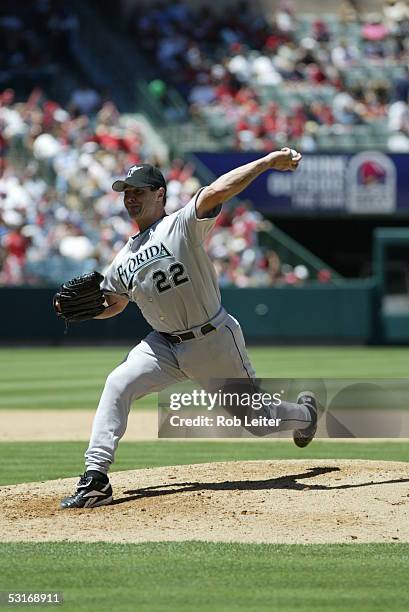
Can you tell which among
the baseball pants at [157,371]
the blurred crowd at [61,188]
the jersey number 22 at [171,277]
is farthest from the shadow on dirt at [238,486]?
the blurred crowd at [61,188]

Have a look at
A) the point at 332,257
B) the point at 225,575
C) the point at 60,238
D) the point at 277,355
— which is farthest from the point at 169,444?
the point at 332,257

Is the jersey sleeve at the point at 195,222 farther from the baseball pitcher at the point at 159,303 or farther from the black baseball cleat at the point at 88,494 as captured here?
the black baseball cleat at the point at 88,494

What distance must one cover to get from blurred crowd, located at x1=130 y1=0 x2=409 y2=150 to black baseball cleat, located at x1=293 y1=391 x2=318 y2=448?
18.9 meters

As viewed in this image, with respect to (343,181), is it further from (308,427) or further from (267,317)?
(308,427)

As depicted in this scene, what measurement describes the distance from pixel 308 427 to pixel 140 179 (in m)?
1.90

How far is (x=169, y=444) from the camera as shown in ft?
36.7

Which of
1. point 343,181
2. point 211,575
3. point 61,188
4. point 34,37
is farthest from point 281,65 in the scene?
point 211,575

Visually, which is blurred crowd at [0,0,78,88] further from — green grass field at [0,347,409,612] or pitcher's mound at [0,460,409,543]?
pitcher's mound at [0,460,409,543]

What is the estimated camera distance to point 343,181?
26.7 m

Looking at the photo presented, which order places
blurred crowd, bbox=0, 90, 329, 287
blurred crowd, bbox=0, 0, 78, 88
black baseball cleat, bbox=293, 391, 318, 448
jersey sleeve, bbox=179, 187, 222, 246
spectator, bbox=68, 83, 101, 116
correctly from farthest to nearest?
blurred crowd, bbox=0, 0, 78, 88 < spectator, bbox=68, 83, 101, 116 < blurred crowd, bbox=0, 90, 329, 287 < black baseball cleat, bbox=293, 391, 318, 448 < jersey sleeve, bbox=179, 187, 222, 246

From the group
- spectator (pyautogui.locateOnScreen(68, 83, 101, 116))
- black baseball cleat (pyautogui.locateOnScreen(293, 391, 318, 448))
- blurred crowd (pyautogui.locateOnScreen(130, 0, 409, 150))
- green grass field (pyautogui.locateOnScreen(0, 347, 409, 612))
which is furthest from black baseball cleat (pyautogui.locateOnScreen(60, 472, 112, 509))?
spectator (pyautogui.locateOnScreen(68, 83, 101, 116))

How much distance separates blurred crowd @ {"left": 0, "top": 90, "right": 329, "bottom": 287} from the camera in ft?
77.8

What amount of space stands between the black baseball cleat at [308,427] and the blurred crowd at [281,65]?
18.9m

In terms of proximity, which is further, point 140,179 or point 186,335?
point 186,335
